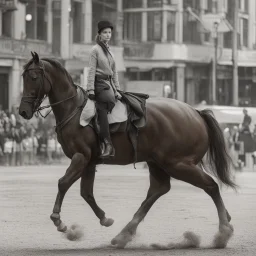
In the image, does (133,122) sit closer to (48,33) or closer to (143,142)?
(143,142)

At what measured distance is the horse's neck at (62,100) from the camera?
40.1ft

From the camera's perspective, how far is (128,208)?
1775 centimetres

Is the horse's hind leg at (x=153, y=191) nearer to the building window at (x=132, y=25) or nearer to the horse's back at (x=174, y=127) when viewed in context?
→ the horse's back at (x=174, y=127)

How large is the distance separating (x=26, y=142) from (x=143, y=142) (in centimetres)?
2787

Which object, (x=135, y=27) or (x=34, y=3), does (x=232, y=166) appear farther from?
(x=135, y=27)

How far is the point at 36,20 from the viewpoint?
183 ft

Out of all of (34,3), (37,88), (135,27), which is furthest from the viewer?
(135,27)

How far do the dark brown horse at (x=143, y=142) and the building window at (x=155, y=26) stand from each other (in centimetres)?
5739

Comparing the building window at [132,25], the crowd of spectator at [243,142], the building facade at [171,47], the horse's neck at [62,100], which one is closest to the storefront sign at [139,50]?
the building facade at [171,47]

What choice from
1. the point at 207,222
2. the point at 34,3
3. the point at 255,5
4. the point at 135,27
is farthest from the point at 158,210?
the point at 255,5

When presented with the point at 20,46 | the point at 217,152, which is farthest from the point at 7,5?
the point at 217,152

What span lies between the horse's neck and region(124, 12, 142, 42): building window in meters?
57.9

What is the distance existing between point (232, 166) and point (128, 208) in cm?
452

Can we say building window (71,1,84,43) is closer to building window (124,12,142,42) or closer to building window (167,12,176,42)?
building window (124,12,142,42)
